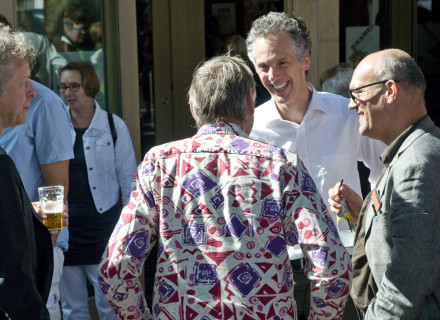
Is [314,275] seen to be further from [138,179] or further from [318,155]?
[318,155]

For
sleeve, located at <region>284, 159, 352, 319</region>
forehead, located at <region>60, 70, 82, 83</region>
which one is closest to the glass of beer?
sleeve, located at <region>284, 159, 352, 319</region>

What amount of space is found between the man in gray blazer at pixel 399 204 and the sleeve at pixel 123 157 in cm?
248

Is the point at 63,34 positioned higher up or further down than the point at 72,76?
higher up

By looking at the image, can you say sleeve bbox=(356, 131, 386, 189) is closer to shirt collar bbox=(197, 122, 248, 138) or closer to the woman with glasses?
shirt collar bbox=(197, 122, 248, 138)

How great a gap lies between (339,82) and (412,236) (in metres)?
2.78

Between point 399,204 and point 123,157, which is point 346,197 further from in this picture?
point 123,157

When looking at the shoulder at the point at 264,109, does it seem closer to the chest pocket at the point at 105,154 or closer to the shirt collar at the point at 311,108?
the shirt collar at the point at 311,108

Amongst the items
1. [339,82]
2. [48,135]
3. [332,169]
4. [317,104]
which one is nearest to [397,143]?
[332,169]

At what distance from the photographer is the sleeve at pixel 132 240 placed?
2.55 meters

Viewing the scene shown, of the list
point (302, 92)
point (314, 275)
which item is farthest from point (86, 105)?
point (314, 275)

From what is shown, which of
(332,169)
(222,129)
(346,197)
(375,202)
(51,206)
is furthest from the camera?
(332,169)

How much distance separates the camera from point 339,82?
200 inches

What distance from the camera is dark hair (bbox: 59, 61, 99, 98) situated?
517 centimetres

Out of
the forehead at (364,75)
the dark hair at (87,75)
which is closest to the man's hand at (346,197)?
the forehead at (364,75)
